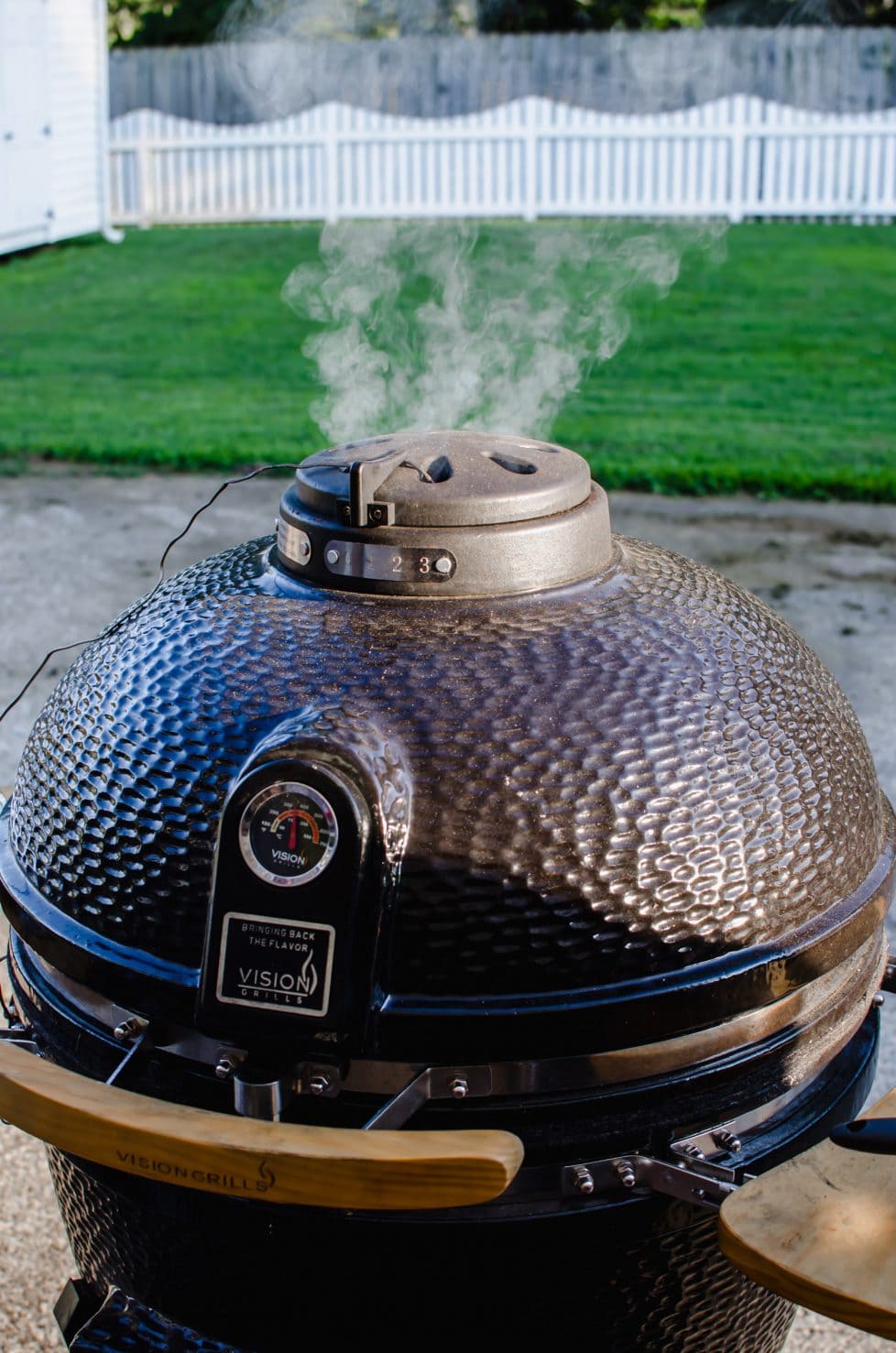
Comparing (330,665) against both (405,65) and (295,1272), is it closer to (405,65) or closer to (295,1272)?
(295,1272)

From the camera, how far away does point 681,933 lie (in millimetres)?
→ 1575

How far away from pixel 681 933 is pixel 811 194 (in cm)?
1363

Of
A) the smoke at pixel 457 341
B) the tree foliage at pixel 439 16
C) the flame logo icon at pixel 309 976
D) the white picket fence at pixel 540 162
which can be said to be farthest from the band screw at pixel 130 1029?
the white picket fence at pixel 540 162

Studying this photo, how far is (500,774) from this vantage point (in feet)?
5.10

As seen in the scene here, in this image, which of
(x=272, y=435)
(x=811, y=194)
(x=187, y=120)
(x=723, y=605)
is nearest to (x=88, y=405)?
(x=272, y=435)

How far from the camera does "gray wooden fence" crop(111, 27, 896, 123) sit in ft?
39.9

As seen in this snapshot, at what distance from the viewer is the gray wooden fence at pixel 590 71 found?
12148mm

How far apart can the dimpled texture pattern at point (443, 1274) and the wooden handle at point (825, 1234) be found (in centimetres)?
16

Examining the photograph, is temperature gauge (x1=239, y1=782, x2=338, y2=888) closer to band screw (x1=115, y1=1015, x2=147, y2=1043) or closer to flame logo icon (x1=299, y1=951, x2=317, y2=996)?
flame logo icon (x1=299, y1=951, x2=317, y2=996)

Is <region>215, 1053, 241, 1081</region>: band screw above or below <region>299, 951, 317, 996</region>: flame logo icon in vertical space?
below

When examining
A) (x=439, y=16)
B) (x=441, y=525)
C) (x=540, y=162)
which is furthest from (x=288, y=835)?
(x=540, y=162)

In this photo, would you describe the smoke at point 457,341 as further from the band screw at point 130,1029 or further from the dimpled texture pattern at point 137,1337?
the dimpled texture pattern at point 137,1337

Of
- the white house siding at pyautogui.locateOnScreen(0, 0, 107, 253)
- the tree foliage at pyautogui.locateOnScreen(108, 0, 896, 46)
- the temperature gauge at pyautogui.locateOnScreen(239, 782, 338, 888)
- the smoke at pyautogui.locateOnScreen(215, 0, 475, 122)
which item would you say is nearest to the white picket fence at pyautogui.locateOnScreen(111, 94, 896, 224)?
the smoke at pyautogui.locateOnScreen(215, 0, 475, 122)

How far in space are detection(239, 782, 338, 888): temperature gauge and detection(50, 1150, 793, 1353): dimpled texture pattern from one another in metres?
0.39
